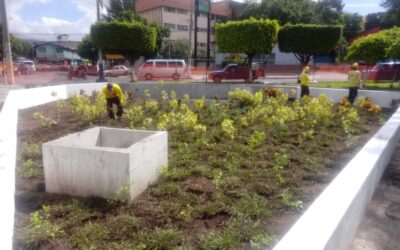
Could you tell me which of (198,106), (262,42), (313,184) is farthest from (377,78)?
(313,184)

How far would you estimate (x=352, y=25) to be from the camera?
182 feet

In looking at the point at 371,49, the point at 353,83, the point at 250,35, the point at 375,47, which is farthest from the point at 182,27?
the point at 353,83

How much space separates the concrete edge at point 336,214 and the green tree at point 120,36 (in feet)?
72.0

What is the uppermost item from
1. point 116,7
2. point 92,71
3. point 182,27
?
point 116,7

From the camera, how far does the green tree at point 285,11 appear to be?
46.5m

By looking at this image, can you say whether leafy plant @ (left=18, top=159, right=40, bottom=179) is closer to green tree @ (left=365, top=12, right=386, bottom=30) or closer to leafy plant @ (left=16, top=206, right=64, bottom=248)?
leafy plant @ (left=16, top=206, right=64, bottom=248)

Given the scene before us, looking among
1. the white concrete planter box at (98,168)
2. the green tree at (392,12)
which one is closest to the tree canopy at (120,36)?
the white concrete planter box at (98,168)

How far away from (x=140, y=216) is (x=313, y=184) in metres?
2.34

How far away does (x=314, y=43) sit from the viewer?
25203 millimetres

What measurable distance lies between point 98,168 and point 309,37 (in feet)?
76.7

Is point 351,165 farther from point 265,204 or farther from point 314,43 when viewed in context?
point 314,43

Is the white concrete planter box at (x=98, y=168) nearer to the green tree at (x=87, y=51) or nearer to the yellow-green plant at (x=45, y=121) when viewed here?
the yellow-green plant at (x=45, y=121)

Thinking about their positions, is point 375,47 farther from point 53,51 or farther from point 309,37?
point 53,51

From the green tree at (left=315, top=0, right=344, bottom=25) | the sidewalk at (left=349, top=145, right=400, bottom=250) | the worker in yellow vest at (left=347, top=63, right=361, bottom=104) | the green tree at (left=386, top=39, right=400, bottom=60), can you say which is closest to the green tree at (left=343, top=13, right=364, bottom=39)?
the green tree at (left=315, top=0, right=344, bottom=25)
